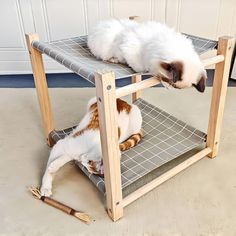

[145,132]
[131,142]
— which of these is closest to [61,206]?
[131,142]

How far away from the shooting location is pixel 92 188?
1139mm

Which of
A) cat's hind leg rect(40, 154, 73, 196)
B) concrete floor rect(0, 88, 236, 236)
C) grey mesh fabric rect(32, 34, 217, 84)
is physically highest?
grey mesh fabric rect(32, 34, 217, 84)

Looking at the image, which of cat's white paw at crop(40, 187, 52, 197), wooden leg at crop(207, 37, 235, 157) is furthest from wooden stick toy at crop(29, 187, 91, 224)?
wooden leg at crop(207, 37, 235, 157)

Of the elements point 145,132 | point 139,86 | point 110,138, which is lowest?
point 145,132

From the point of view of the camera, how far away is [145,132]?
1.33m

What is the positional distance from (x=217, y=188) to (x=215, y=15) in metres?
1.31

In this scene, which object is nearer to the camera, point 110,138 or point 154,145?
point 110,138

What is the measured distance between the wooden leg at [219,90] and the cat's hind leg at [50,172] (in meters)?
0.62

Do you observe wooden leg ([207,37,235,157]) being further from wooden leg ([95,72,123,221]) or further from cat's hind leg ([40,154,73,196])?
cat's hind leg ([40,154,73,196])

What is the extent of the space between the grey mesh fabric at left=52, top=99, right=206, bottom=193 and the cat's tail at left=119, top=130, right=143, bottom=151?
0.02 metres

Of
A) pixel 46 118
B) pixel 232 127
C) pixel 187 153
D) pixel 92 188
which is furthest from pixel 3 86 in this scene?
pixel 232 127

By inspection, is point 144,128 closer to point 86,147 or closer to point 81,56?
point 86,147

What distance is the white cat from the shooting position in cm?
83

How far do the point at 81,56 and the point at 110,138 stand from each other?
40cm
